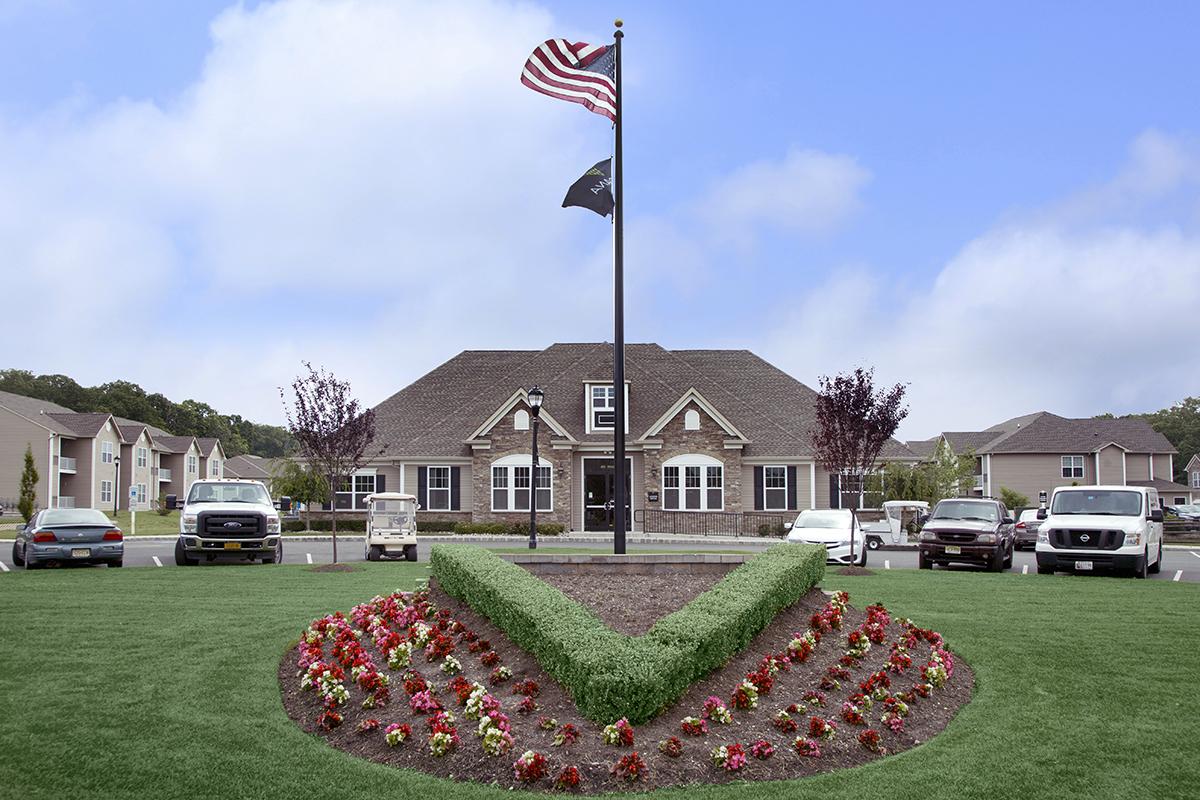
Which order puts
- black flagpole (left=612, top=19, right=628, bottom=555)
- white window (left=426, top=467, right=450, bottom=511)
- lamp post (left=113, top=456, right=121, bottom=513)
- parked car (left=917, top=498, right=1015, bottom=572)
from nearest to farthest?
1. black flagpole (left=612, top=19, right=628, bottom=555)
2. parked car (left=917, top=498, right=1015, bottom=572)
3. white window (left=426, top=467, right=450, bottom=511)
4. lamp post (left=113, top=456, right=121, bottom=513)

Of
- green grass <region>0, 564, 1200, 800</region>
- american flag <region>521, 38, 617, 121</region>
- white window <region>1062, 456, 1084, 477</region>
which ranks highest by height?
american flag <region>521, 38, 617, 121</region>

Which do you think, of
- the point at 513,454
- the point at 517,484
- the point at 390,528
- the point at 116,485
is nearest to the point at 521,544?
the point at 517,484

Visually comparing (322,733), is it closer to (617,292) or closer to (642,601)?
(642,601)

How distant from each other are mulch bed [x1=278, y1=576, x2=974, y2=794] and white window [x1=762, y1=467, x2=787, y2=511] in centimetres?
3119

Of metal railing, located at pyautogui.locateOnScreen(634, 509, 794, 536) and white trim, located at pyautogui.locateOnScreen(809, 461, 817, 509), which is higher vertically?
white trim, located at pyautogui.locateOnScreen(809, 461, 817, 509)

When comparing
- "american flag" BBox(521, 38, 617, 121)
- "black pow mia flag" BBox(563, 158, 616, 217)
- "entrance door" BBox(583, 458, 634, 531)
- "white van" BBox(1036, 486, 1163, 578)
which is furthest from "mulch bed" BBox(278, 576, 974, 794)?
"entrance door" BBox(583, 458, 634, 531)

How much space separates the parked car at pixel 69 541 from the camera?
21.5 m

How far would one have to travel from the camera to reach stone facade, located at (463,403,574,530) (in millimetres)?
40688

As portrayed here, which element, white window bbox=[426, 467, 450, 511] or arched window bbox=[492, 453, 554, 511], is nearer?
arched window bbox=[492, 453, 554, 511]

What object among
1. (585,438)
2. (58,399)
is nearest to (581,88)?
(585,438)

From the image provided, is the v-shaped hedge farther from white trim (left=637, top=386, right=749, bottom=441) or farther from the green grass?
white trim (left=637, top=386, right=749, bottom=441)

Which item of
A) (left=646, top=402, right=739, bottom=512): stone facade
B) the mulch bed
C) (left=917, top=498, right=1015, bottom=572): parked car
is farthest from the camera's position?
(left=646, top=402, right=739, bottom=512): stone facade

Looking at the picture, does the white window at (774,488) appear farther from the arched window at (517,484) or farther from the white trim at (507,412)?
the arched window at (517,484)

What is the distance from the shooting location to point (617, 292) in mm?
13859
